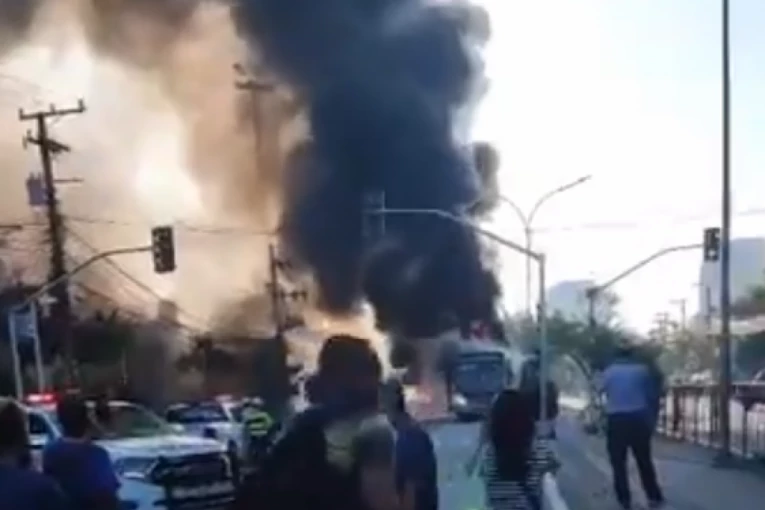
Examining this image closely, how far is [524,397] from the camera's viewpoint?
27.1 feet

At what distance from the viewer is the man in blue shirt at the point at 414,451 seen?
737 cm

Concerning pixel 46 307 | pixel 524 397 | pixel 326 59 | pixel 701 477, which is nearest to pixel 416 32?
pixel 326 59

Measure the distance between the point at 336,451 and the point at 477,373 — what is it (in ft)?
157

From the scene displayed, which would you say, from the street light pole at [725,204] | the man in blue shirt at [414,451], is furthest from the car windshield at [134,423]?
the man in blue shirt at [414,451]

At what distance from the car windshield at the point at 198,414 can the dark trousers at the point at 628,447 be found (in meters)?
17.2

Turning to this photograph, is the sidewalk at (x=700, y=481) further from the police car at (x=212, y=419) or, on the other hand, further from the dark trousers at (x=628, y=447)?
the police car at (x=212, y=419)

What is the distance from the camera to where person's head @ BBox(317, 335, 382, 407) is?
5.23 m

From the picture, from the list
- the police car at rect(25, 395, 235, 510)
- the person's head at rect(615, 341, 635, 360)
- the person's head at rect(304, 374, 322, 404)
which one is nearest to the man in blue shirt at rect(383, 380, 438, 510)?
the person's head at rect(304, 374, 322, 404)

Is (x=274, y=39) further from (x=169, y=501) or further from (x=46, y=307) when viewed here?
(x=169, y=501)

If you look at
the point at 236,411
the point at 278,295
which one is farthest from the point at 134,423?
the point at 278,295

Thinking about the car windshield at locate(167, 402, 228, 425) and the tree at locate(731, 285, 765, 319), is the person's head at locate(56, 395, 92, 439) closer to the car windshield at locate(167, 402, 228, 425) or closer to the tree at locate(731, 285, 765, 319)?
the car windshield at locate(167, 402, 228, 425)

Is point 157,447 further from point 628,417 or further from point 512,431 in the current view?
point 512,431

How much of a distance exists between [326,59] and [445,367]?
10.7 meters

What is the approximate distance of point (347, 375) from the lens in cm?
523
